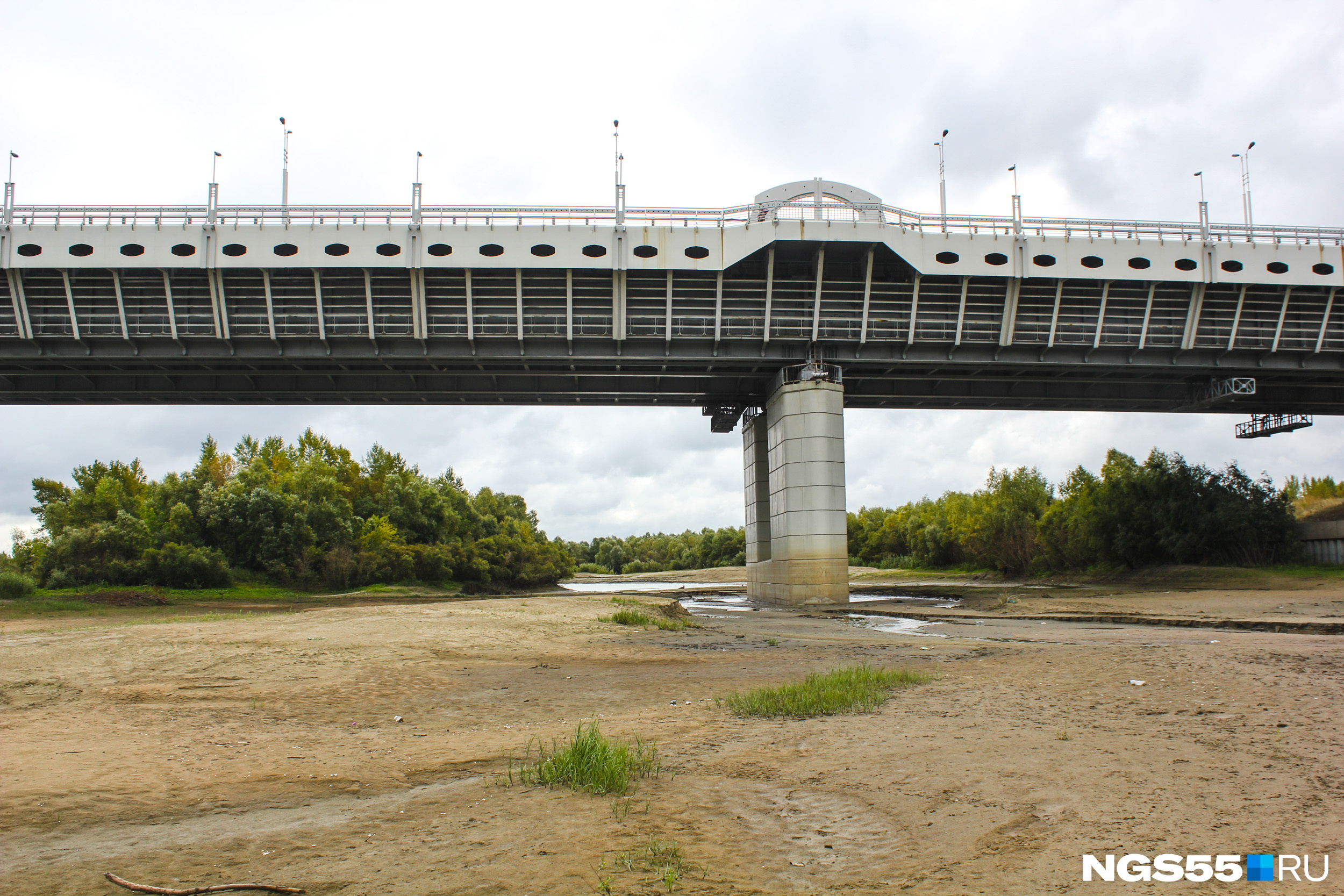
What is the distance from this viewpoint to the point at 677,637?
21.3 metres

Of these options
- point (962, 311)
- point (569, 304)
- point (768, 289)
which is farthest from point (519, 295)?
point (962, 311)

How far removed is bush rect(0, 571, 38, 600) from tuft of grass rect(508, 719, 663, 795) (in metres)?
41.5

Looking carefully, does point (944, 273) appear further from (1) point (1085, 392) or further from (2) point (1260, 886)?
(2) point (1260, 886)

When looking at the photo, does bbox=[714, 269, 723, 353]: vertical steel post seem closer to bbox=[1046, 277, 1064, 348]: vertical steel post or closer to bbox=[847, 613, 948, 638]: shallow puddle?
bbox=[847, 613, 948, 638]: shallow puddle

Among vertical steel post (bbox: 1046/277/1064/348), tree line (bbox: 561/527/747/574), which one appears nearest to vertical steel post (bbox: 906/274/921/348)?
vertical steel post (bbox: 1046/277/1064/348)

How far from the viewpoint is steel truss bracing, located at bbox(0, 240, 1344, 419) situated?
38.4 m

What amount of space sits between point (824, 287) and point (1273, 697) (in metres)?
33.1

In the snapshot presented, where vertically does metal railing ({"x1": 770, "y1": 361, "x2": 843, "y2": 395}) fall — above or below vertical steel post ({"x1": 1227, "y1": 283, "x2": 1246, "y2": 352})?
below

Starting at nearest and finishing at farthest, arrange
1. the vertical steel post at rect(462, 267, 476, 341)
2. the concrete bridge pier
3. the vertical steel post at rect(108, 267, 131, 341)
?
the vertical steel post at rect(108, 267, 131, 341) → the vertical steel post at rect(462, 267, 476, 341) → the concrete bridge pier

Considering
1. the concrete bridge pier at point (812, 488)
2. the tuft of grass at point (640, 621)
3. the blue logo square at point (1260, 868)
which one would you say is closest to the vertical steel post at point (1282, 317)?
the concrete bridge pier at point (812, 488)

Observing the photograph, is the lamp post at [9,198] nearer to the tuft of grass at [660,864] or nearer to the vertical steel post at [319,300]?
the vertical steel post at [319,300]

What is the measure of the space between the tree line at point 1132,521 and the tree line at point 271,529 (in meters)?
41.7

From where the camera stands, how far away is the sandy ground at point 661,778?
482 centimetres

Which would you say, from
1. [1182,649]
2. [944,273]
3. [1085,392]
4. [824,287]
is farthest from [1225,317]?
[1182,649]
